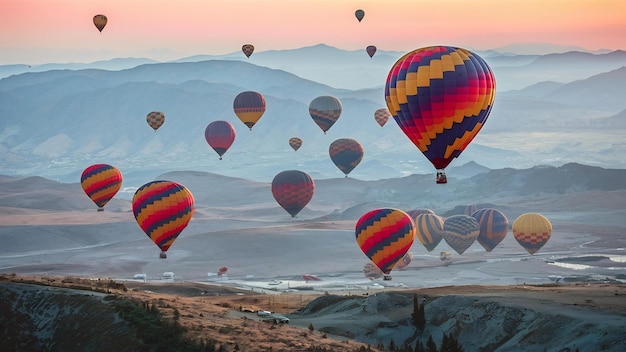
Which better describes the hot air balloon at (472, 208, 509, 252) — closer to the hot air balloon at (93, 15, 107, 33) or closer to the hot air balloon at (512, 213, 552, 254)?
the hot air balloon at (512, 213, 552, 254)

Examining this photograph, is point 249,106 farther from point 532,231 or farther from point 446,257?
point 532,231

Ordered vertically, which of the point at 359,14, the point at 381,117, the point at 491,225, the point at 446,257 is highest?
the point at 359,14

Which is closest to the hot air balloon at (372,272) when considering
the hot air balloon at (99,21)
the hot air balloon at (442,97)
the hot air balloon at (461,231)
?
the hot air balloon at (461,231)

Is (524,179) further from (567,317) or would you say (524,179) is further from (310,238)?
(567,317)

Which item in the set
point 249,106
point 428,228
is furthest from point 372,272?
point 249,106

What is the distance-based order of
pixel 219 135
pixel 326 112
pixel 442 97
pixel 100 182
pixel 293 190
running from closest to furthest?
pixel 442 97, pixel 100 182, pixel 293 190, pixel 326 112, pixel 219 135

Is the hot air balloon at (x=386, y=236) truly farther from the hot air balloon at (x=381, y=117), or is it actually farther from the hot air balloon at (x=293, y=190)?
the hot air balloon at (x=381, y=117)
